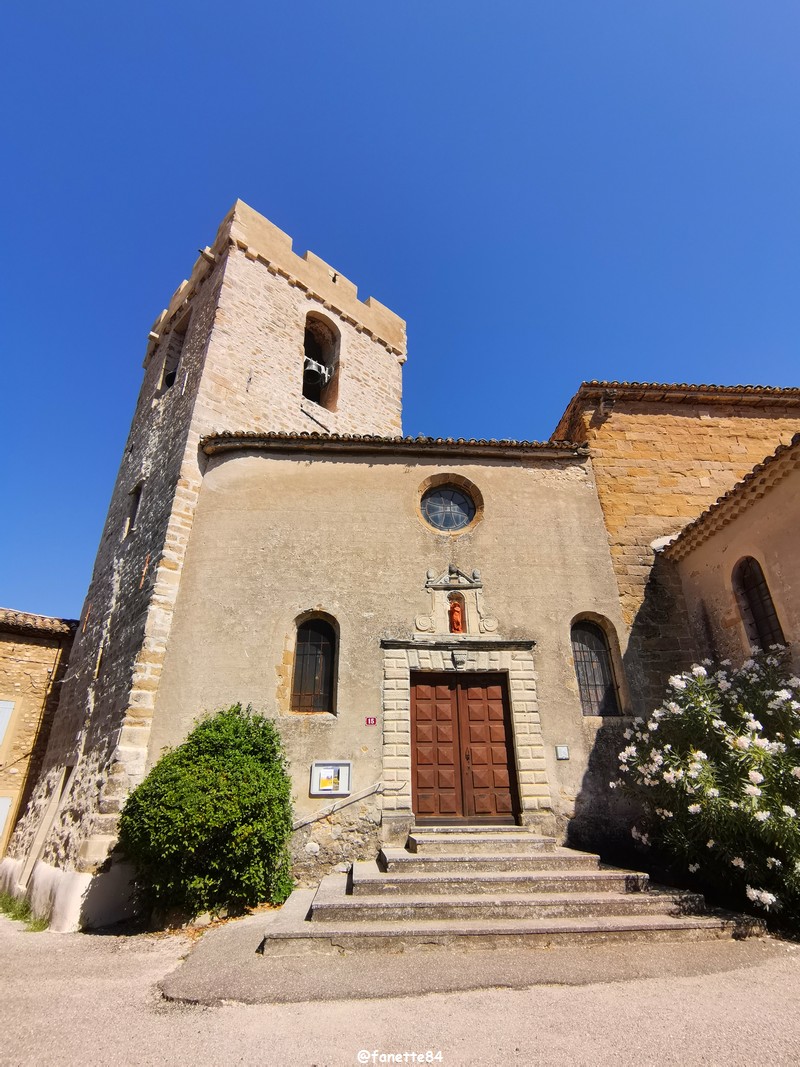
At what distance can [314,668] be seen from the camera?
343 inches

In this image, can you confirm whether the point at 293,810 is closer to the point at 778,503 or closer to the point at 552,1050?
the point at 552,1050

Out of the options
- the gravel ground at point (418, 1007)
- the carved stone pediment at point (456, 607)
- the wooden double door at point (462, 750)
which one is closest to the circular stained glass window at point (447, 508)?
the carved stone pediment at point (456, 607)

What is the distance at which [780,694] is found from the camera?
6.46 metres

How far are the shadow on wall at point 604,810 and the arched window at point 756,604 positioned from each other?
8.58 ft

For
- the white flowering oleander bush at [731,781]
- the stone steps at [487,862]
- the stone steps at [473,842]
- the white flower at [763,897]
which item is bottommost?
the white flower at [763,897]

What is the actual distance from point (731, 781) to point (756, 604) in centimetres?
338

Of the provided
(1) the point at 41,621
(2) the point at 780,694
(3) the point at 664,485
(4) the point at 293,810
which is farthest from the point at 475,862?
(1) the point at 41,621

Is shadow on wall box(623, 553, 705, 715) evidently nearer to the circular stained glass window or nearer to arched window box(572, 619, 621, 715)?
arched window box(572, 619, 621, 715)

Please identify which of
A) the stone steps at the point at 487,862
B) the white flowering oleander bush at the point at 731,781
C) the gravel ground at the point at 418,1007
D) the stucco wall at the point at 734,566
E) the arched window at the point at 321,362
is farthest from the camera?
the arched window at the point at 321,362

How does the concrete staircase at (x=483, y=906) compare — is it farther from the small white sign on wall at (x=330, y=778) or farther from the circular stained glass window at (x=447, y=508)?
the circular stained glass window at (x=447, y=508)

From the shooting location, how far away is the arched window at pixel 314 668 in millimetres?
8477

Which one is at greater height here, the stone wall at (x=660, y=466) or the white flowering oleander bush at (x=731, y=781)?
the stone wall at (x=660, y=466)

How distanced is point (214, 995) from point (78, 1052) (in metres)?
0.96

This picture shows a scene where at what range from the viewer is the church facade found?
786 centimetres
